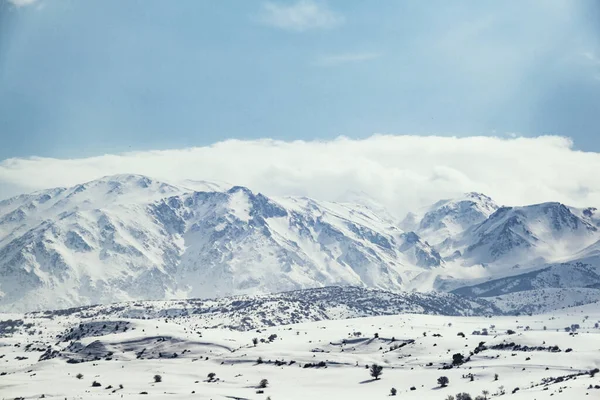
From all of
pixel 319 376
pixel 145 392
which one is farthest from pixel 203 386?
pixel 319 376

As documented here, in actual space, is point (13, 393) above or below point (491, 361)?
above

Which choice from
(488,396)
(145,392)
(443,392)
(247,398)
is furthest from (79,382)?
(488,396)

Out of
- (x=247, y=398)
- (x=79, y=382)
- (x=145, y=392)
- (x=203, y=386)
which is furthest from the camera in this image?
(x=79, y=382)

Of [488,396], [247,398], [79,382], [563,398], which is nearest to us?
[563,398]

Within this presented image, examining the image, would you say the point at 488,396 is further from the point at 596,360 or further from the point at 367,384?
the point at 596,360

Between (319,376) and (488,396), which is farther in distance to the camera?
(319,376)

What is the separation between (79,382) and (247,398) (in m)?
59.3

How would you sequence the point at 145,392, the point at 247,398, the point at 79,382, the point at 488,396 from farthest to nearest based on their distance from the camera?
the point at 79,382 → the point at 145,392 → the point at 247,398 → the point at 488,396

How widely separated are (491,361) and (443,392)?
4308 cm

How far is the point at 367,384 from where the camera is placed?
17375cm

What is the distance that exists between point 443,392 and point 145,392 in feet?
212

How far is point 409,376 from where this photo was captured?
598 ft

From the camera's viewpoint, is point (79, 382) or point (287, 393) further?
point (79, 382)

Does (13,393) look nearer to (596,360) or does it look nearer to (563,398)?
(563,398)
